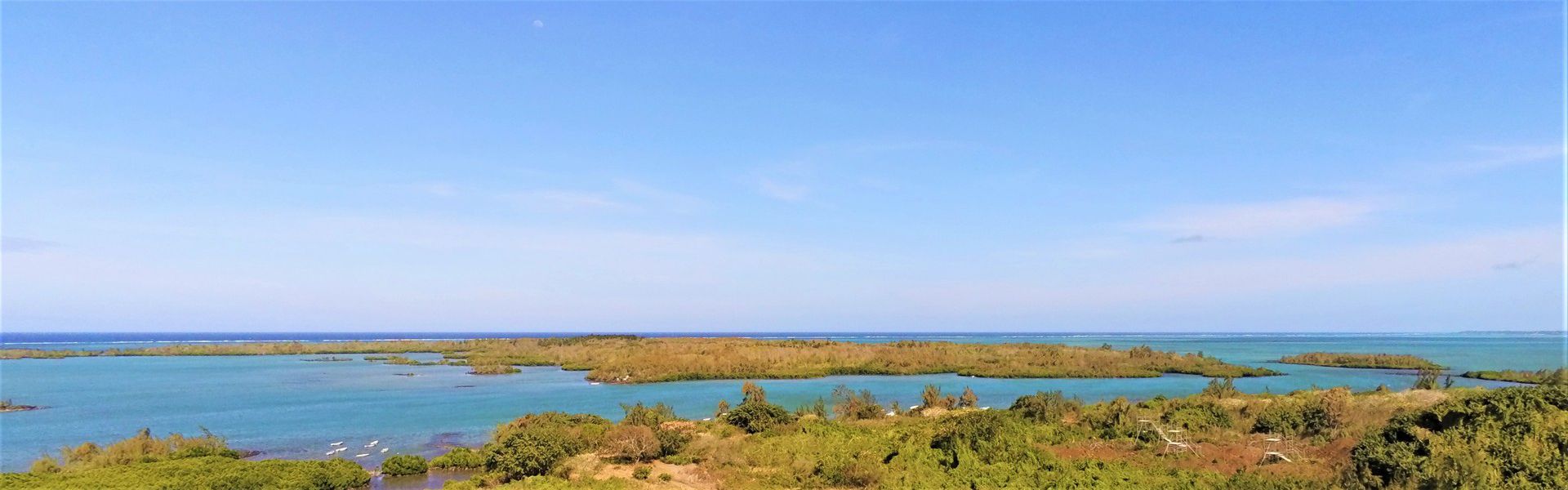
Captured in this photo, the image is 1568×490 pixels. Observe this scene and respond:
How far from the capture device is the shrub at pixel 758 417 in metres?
26.0

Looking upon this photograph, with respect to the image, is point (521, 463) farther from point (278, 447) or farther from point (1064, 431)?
point (1064, 431)

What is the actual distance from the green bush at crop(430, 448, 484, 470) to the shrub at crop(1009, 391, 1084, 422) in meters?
17.5

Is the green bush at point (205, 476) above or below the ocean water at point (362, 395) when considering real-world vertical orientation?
above

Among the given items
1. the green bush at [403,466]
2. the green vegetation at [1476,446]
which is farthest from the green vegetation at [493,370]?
the green vegetation at [1476,446]

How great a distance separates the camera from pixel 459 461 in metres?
22.8

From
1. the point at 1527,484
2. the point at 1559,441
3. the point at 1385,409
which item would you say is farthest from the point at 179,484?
the point at 1385,409

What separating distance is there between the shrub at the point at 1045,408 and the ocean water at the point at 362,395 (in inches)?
395

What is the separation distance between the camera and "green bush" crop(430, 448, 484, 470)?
74.1ft

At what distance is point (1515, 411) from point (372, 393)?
47.4 m

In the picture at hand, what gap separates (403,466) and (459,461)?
1.53 m

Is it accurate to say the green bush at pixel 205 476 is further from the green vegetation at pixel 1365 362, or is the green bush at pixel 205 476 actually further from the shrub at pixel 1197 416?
the green vegetation at pixel 1365 362

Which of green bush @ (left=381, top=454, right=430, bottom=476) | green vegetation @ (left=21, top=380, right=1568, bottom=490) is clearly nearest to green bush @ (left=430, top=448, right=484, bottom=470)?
green vegetation @ (left=21, top=380, right=1568, bottom=490)

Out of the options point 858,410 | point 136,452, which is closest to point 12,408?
point 136,452

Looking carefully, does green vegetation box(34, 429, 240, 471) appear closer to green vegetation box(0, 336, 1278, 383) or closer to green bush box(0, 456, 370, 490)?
green bush box(0, 456, 370, 490)
